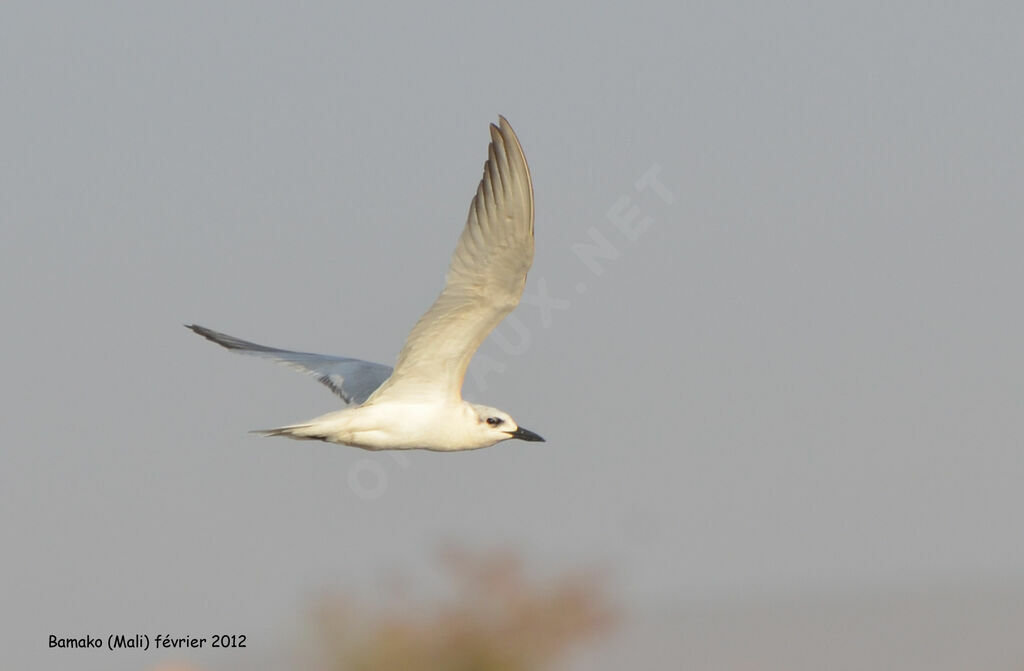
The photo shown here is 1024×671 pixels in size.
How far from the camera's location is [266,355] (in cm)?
1496

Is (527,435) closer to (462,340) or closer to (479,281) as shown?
(462,340)

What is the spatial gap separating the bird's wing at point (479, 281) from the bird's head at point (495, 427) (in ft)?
1.30

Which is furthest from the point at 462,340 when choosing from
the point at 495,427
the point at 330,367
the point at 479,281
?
the point at 330,367

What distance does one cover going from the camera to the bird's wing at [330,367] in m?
14.1

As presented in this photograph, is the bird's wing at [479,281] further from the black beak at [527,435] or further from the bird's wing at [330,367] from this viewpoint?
the bird's wing at [330,367]

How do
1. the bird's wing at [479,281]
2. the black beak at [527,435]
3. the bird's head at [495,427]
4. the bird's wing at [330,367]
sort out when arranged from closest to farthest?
the bird's wing at [479,281], the bird's head at [495,427], the black beak at [527,435], the bird's wing at [330,367]

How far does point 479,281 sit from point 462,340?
0.71 m

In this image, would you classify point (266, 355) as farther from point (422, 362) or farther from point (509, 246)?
point (509, 246)

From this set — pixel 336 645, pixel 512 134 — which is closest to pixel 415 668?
pixel 336 645

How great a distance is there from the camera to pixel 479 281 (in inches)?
440

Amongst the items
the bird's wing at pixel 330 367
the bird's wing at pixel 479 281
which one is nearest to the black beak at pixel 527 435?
the bird's wing at pixel 479 281

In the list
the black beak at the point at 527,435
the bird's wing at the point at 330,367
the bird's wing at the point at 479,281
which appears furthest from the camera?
the bird's wing at the point at 330,367

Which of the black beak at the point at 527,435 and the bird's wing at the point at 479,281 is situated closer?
the bird's wing at the point at 479,281

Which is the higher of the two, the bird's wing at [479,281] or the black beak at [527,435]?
the bird's wing at [479,281]
